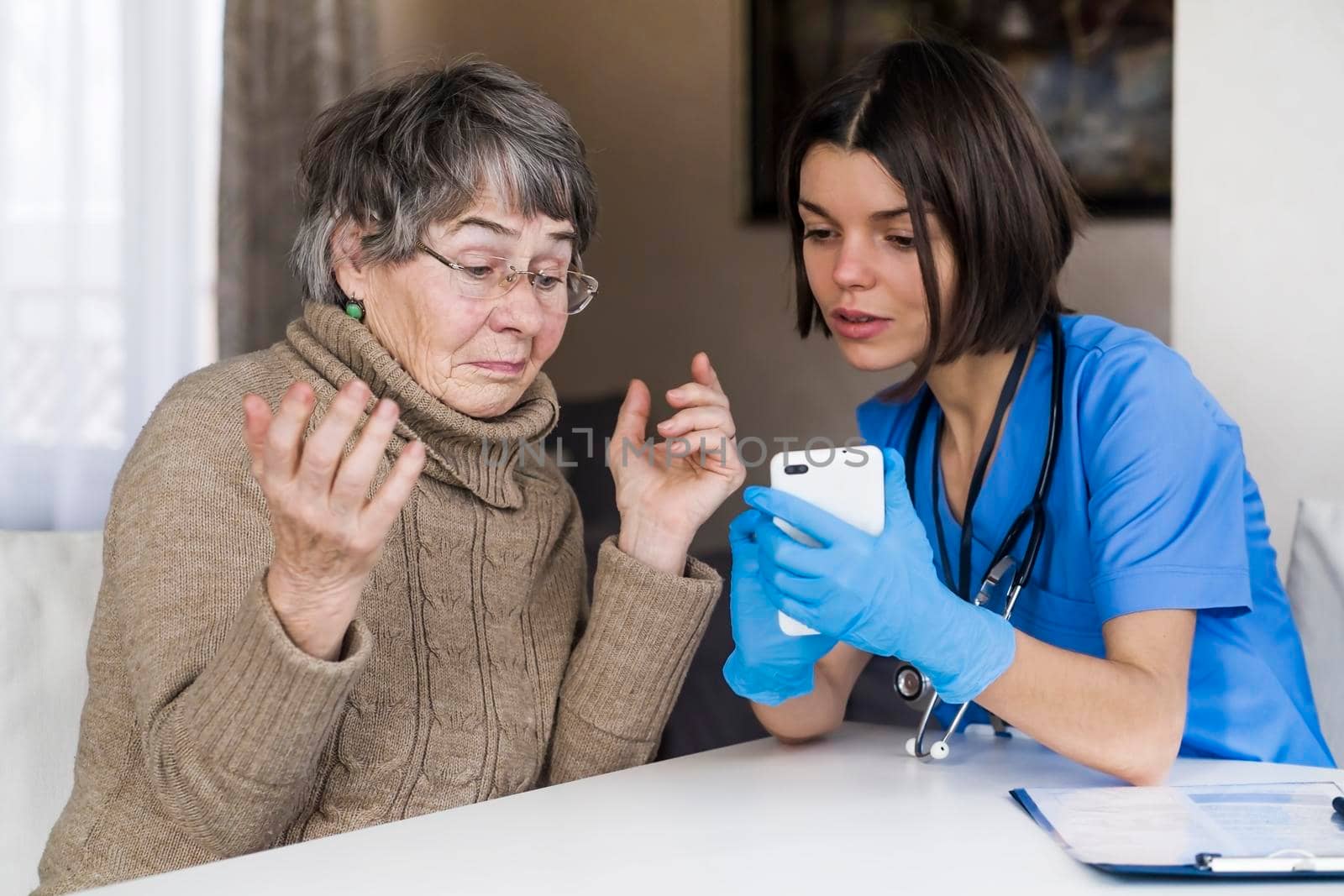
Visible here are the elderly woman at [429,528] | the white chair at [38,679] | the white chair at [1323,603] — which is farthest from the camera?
the white chair at [1323,603]

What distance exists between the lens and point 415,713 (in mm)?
1220

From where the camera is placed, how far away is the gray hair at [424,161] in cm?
126

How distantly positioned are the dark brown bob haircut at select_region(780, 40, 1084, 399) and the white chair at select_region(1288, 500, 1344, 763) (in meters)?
0.51

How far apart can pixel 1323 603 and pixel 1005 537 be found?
54 centimetres

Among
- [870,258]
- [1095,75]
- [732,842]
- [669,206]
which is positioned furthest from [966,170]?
[669,206]

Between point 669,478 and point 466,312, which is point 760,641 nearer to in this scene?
point 669,478

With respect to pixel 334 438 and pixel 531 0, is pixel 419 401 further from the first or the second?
pixel 531 0

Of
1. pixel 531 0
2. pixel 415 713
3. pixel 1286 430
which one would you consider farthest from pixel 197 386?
pixel 531 0

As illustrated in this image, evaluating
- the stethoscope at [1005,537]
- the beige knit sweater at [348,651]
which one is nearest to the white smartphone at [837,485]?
the stethoscope at [1005,537]

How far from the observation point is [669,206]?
4098mm

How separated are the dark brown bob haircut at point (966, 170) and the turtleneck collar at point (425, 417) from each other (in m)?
0.43

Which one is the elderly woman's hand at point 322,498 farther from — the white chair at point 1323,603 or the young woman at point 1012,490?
the white chair at point 1323,603

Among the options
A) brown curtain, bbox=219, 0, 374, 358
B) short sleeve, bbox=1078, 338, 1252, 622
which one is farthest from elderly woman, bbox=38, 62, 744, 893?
brown curtain, bbox=219, 0, 374, 358

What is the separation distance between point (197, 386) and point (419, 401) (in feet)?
0.68
